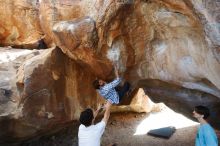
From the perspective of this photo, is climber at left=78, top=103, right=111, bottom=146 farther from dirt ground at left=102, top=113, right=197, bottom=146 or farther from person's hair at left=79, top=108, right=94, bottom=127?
dirt ground at left=102, top=113, right=197, bottom=146

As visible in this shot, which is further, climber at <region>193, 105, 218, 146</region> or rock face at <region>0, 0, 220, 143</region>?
rock face at <region>0, 0, 220, 143</region>

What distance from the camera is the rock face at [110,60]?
5.30 m

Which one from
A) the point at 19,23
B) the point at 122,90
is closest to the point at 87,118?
the point at 122,90

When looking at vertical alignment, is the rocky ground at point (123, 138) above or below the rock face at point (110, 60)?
below

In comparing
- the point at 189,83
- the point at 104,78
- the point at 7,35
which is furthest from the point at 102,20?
the point at 7,35

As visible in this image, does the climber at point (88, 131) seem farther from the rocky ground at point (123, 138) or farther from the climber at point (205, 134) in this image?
the rocky ground at point (123, 138)

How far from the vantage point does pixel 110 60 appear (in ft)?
19.6

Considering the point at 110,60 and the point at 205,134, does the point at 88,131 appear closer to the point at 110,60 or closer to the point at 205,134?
the point at 205,134

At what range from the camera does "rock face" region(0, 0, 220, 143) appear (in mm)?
5297

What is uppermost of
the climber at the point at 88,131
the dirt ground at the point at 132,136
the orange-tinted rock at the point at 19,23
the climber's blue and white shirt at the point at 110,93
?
the orange-tinted rock at the point at 19,23

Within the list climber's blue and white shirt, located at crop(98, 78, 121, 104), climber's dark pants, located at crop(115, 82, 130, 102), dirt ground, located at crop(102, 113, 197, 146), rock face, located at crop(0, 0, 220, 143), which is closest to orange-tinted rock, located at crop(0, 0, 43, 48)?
rock face, located at crop(0, 0, 220, 143)

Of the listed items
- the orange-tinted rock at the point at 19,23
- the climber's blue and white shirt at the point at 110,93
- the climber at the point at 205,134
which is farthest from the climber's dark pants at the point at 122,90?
the orange-tinted rock at the point at 19,23

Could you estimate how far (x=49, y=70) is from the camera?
260 inches

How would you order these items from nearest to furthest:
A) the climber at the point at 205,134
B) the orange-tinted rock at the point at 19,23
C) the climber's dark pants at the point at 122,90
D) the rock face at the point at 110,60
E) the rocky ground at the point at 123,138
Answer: the climber at the point at 205,134
the rock face at the point at 110,60
the climber's dark pants at the point at 122,90
the rocky ground at the point at 123,138
the orange-tinted rock at the point at 19,23
